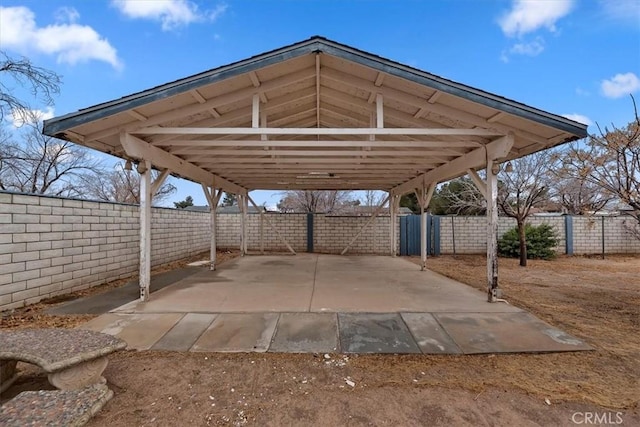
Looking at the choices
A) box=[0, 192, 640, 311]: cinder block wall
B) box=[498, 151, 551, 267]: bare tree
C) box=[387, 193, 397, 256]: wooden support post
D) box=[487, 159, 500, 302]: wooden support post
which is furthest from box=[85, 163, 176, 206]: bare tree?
box=[487, 159, 500, 302]: wooden support post

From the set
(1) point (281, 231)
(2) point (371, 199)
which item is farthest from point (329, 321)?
(2) point (371, 199)

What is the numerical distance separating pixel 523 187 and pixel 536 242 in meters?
2.66

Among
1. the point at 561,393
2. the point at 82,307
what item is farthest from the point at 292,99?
the point at 561,393

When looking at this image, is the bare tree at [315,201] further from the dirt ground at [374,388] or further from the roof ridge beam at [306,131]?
the dirt ground at [374,388]

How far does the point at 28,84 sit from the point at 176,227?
4.86 metres

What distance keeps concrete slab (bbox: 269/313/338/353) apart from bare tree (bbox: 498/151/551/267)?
854cm

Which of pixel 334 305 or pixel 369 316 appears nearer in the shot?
pixel 369 316

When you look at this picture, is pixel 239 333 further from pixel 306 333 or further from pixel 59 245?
pixel 59 245

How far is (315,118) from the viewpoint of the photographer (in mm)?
6383

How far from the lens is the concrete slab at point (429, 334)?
331 cm

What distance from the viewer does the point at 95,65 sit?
10.6 m

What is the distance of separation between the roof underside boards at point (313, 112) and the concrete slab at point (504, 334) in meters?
2.37

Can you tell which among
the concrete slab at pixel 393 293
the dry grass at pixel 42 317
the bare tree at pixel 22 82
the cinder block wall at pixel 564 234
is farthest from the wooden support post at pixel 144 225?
the cinder block wall at pixel 564 234

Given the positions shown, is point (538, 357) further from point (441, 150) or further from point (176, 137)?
point (176, 137)
